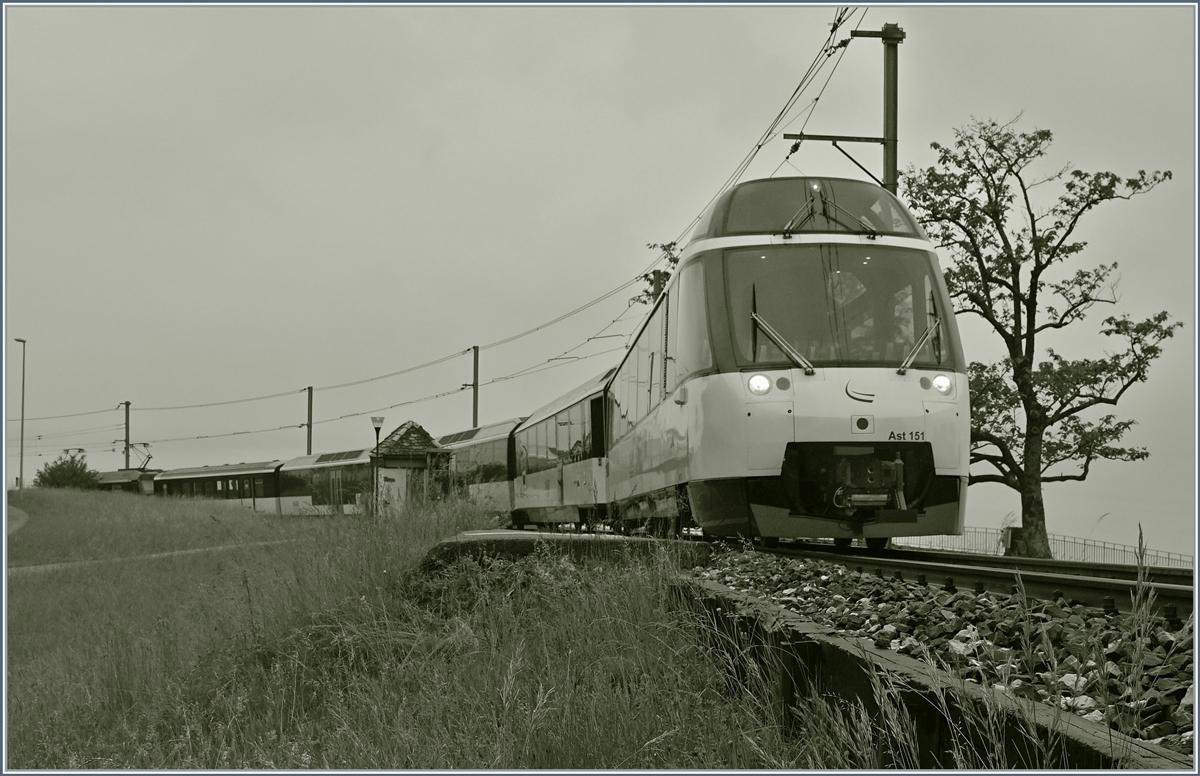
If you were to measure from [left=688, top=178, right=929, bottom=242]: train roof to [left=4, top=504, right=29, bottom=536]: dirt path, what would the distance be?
3167 centimetres

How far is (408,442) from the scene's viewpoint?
3706 cm

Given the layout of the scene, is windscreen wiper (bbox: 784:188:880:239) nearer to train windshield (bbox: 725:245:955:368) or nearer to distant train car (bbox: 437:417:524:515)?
train windshield (bbox: 725:245:955:368)

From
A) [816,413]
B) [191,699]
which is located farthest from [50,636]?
[816,413]

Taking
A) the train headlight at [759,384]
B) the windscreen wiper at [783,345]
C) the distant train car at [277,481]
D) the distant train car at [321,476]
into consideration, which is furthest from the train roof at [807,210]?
the distant train car at [277,481]

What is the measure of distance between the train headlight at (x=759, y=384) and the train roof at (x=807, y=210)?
1.67 meters

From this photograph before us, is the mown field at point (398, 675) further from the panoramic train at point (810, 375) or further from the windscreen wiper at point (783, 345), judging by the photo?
the windscreen wiper at point (783, 345)

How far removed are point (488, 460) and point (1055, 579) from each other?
26638 mm

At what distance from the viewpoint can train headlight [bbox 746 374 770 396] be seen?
965 cm

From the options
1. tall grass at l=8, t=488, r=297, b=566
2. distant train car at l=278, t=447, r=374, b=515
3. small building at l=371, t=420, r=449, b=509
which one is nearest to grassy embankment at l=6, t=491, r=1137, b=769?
tall grass at l=8, t=488, r=297, b=566

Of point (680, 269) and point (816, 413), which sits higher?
point (680, 269)

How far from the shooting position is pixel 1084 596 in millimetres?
5824

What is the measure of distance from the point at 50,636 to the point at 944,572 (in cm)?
1485

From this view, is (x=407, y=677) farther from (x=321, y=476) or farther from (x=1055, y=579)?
(x=321, y=476)

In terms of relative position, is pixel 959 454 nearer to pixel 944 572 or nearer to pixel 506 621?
pixel 944 572
